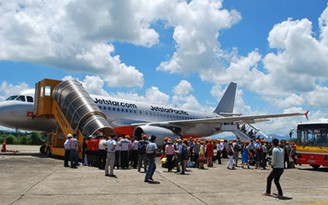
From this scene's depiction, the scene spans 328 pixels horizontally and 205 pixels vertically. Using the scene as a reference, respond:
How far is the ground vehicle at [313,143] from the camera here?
57.3 feet

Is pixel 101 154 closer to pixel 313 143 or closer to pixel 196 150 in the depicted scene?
pixel 196 150

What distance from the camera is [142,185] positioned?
34.5ft

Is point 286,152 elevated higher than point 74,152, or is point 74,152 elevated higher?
point 286,152

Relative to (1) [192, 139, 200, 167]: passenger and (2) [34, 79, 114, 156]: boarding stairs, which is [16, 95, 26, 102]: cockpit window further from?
(1) [192, 139, 200, 167]: passenger

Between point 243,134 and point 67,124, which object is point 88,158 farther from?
point 243,134

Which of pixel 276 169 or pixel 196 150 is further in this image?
pixel 196 150

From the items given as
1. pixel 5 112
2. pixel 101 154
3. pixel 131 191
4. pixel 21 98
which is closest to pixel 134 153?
pixel 101 154

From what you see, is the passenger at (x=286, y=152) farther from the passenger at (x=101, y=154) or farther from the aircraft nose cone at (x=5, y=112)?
the aircraft nose cone at (x=5, y=112)

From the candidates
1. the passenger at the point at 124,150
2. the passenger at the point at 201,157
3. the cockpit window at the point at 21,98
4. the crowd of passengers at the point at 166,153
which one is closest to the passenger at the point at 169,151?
the crowd of passengers at the point at 166,153

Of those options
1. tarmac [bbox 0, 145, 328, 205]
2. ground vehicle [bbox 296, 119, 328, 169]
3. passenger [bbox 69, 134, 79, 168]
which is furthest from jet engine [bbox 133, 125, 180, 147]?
tarmac [bbox 0, 145, 328, 205]

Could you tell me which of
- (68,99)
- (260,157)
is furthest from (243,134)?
(68,99)

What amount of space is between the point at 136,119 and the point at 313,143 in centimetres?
1350

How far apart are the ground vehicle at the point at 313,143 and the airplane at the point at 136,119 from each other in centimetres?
389

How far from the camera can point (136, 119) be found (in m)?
27.0
